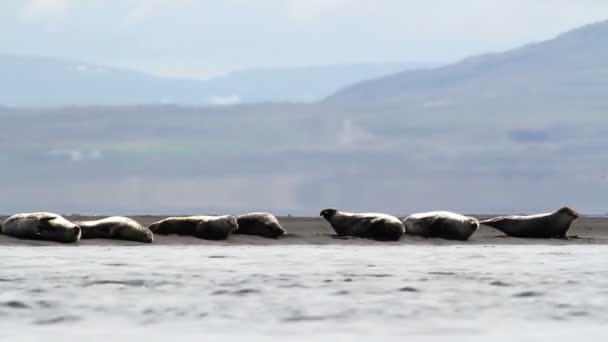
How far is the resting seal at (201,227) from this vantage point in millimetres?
19625

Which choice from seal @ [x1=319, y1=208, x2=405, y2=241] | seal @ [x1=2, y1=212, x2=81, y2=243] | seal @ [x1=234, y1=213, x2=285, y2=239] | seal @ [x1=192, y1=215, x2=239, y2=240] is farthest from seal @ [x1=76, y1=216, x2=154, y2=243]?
seal @ [x1=319, y1=208, x2=405, y2=241]

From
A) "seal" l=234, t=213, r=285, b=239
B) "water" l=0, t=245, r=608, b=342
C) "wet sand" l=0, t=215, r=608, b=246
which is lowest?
"water" l=0, t=245, r=608, b=342

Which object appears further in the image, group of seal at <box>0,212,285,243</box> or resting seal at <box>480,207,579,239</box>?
resting seal at <box>480,207,579,239</box>

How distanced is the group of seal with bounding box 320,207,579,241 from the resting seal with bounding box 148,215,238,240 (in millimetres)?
2620

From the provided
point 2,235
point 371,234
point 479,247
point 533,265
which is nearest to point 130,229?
point 2,235

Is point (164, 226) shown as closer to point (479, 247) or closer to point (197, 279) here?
point (479, 247)

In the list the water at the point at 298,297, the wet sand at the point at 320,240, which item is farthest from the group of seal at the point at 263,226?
the water at the point at 298,297

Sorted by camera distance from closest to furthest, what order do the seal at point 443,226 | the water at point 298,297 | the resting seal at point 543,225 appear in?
1. the water at point 298,297
2. the seal at point 443,226
3. the resting seal at point 543,225

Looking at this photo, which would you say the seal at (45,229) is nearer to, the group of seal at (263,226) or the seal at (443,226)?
the group of seal at (263,226)

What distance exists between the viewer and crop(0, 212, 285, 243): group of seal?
17812mm

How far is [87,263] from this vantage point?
43.6 ft

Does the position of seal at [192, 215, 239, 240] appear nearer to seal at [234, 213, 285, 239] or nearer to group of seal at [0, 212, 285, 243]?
group of seal at [0, 212, 285, 243]

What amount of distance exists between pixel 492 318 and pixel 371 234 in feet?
42.2

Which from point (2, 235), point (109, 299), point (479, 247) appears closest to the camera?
point (109, 299)
